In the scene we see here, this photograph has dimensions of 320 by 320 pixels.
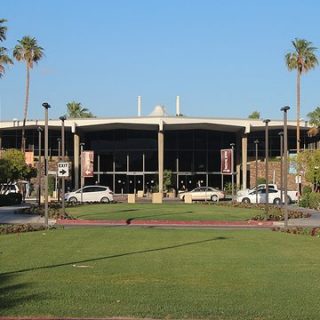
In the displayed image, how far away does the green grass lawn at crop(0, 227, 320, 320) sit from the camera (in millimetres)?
8289

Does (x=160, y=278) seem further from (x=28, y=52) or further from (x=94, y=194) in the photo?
(x=28, y=52)

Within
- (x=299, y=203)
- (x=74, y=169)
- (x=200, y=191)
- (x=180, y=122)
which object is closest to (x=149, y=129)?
(x=180, y=122)

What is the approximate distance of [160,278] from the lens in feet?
36.2

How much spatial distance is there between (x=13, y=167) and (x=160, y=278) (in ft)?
143

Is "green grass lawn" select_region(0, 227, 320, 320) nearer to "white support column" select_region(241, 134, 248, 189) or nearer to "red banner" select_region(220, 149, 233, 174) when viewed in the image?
"red banner" select_region(220, 149, 233, 174)

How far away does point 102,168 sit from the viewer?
2970 inches

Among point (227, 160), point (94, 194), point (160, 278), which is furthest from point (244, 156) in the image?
point (160, 278)

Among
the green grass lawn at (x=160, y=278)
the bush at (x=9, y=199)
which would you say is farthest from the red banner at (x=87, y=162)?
the green grass lawn at (x=160, y=278)

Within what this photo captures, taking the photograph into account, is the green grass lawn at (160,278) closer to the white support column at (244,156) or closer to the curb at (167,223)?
the curb at (167,223)

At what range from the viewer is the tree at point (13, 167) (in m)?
49.8

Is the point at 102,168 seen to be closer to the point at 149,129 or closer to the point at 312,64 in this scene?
the point at 149,129

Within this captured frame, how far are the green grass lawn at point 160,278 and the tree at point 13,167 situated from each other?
1246 inches

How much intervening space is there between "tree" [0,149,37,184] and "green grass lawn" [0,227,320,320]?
31659 mm

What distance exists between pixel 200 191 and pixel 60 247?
43.5 metres
